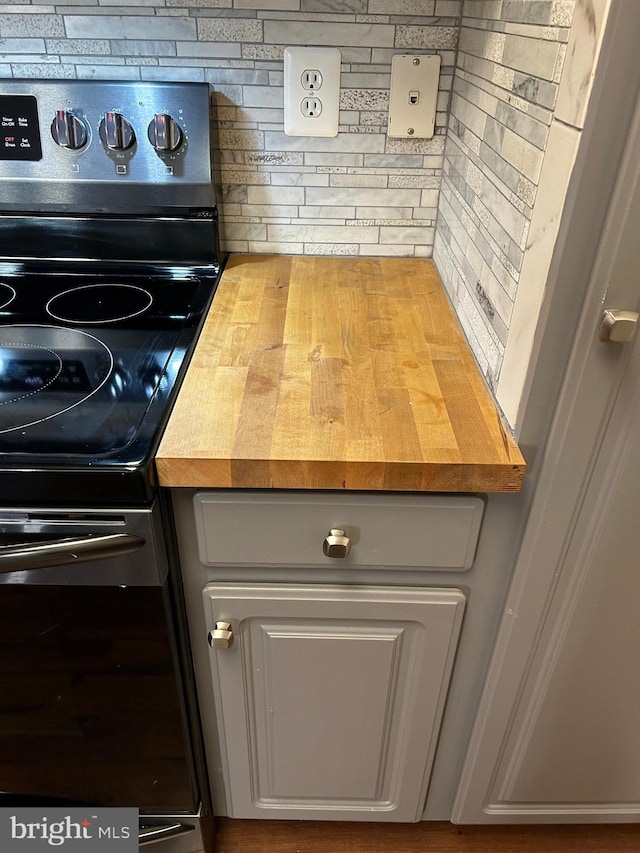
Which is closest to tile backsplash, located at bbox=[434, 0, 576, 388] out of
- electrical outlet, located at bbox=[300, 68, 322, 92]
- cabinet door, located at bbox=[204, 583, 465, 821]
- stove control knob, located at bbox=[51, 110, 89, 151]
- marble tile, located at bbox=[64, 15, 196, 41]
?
Answer: electrical outlet, located at bbox=[300, 68, 322, 92]

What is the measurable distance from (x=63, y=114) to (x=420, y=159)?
62 centimetres

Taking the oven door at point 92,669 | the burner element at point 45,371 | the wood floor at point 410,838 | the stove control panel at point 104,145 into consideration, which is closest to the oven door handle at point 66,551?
the oven door at point 92,669

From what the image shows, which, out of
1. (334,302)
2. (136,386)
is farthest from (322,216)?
(136,386)

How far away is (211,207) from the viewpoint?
1122 mm

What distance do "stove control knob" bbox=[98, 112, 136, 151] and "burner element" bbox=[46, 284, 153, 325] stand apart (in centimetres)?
23

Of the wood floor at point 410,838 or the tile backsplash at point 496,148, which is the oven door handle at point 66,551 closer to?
the tile backsplash at point 496,148

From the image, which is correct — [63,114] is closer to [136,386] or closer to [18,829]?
[136,386]

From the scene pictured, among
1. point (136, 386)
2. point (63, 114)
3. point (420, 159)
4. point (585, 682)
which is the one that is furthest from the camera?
point (420, 159)

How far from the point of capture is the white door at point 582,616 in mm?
668

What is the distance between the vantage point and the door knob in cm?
63

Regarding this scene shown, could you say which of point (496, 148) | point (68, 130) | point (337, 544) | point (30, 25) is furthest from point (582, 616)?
point (30, 25)

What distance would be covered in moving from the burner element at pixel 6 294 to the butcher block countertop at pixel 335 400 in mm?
328

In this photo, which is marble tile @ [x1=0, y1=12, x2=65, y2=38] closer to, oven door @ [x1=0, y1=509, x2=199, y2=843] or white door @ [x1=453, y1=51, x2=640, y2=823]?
oven door @ [x1=0, y1=509, x2=199, y2=843]

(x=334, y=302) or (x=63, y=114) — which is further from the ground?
(x=63, y=114)
